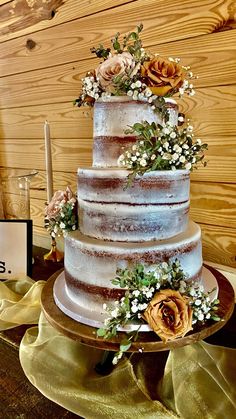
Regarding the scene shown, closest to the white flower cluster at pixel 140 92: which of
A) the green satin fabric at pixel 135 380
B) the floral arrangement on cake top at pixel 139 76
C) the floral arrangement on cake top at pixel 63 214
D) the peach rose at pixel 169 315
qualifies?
the floral arrangement on cake top at pixel 139 76

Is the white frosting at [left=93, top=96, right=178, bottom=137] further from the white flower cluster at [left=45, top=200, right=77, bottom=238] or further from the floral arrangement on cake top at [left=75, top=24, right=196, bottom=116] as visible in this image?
the white flower cluster at [left=45, top=200, right=77, bottom=238]

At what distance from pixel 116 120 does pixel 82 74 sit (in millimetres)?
660

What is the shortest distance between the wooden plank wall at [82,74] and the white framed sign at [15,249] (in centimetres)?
37

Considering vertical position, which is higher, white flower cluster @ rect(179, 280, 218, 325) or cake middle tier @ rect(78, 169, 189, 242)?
cake middle tier @ rect(78, 169, 189, 242)

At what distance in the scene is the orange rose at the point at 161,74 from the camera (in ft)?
2.02

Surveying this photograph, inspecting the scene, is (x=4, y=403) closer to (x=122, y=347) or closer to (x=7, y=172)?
(x=122, y=347)

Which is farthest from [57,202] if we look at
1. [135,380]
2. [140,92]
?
[135,380]

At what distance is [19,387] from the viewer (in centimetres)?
67

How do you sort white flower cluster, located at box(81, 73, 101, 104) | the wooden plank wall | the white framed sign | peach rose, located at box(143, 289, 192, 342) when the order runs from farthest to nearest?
1. the white framed sign
2. the wooden plank wall
3. white flower cluster, located at box(81, 73, 101, 104)
4. peach rose, located at box(143, 289, 192, 342)

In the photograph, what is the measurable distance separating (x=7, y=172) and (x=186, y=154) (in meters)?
1.23

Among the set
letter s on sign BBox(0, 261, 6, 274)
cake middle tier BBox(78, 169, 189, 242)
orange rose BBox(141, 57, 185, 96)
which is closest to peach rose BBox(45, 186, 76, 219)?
cake middle tier BBox(78, 169, 189, 242)

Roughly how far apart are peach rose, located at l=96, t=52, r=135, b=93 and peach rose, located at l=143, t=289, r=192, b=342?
43cm

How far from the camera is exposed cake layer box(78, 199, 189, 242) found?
0.63m

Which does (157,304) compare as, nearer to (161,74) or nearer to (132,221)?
(132,221)
